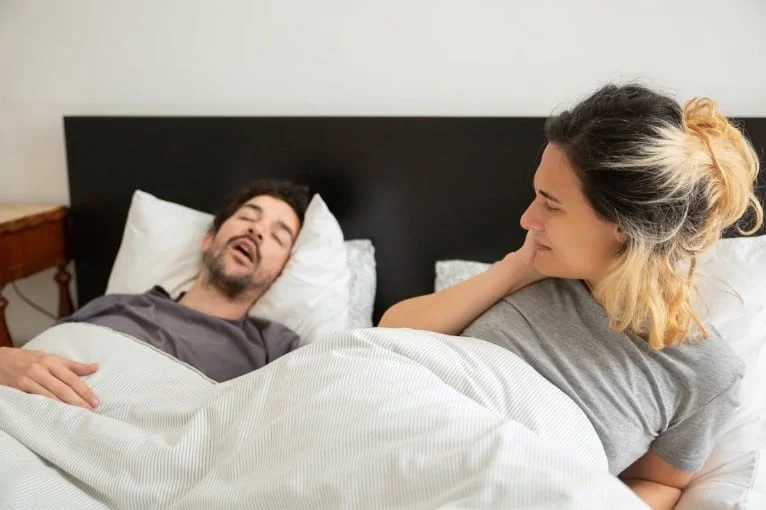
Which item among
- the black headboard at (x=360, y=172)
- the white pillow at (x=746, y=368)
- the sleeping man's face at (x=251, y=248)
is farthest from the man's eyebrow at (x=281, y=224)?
the white pillow at (x=746, y=368)

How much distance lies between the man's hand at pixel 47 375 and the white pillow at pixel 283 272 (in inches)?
22.4

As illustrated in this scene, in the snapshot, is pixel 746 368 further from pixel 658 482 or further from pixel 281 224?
pixel 281 224

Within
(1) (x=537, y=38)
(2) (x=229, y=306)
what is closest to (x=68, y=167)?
(2) (x=229, y=306)

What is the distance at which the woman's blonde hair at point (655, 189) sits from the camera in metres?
0.93

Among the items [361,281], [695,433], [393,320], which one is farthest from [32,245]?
[695,433]

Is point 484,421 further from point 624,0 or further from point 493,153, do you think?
point 624,0

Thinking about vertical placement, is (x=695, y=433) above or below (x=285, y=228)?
below

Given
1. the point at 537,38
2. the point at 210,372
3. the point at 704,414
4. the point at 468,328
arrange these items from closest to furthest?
the point at 704,414, the point at 468,328, the point at 210,372, the point at 537,38

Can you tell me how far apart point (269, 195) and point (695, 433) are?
124 centimetres

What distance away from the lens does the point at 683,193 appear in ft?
3.09

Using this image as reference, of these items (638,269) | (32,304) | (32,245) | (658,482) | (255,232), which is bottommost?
(32,304)

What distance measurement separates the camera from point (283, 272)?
5.91 feet

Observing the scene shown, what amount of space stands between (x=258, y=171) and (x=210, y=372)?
798mm

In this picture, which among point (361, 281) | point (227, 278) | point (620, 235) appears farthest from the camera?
point (361, 281)
